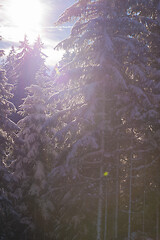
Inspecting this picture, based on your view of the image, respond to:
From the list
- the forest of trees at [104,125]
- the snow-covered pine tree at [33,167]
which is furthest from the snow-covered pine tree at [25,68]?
the forest of trees at [104,125]

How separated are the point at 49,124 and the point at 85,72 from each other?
3517mm

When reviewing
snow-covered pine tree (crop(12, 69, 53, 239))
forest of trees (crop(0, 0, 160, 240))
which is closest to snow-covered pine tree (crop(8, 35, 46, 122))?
snow-covered pine tree (crop(12, 69, 53, 239))

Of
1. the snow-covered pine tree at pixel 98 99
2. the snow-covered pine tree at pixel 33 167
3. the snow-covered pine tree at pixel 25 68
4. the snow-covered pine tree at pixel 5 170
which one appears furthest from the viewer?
the snow-covered pine tree at pixel 25 68

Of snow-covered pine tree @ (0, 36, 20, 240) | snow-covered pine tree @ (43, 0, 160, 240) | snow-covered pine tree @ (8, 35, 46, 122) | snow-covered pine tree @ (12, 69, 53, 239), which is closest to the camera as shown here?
snow-covered pine tree @ (43, 0, 160, 240)

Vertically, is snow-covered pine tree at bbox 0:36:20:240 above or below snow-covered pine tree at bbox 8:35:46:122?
below

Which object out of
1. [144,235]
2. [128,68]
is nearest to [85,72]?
[128,68]

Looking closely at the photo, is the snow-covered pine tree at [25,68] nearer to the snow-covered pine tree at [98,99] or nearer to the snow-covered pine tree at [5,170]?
the snow-covered pine tree at [5,170]

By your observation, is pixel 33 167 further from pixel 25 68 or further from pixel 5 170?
pixel 25 68

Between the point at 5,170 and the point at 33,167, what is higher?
the point at 33,167

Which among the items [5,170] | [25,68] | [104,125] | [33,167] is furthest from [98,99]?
[25,68]

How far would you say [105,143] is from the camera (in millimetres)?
15859

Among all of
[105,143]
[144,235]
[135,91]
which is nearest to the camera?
[135,91]

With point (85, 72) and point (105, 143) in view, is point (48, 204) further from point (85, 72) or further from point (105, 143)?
point (85, 72)

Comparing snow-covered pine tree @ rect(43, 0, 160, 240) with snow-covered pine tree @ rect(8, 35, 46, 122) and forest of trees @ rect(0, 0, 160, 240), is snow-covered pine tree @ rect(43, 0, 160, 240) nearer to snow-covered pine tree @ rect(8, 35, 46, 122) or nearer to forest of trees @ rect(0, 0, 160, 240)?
forest of trees @ rect(0, 0, 160, 240)
